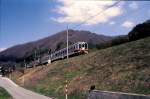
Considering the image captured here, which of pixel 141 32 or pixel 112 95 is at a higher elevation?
pixel 141 32

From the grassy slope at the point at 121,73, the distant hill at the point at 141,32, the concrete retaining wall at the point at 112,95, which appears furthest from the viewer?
the distant hill at the point at 141,32

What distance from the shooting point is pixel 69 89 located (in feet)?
141

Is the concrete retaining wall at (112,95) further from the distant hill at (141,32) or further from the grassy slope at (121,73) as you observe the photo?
the distant hill at (141,32)

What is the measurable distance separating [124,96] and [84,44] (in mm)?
55571

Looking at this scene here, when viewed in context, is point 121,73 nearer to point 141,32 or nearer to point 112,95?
point 112,95

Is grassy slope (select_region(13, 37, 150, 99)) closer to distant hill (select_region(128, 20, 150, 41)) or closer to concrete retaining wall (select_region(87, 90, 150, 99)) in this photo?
concrete retaining wall (select_region(87, 90, 150, 99))

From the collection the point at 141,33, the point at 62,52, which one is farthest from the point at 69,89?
the point at 62,52

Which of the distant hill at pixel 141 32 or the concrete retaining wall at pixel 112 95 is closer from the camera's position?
the concrete retaining wall at pixel 112 95

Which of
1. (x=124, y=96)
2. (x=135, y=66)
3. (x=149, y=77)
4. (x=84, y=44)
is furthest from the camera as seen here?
(x=84, y=44)

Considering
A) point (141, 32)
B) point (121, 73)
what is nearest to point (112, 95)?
point (121, 73)

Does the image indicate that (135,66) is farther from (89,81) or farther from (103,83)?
(89,81)

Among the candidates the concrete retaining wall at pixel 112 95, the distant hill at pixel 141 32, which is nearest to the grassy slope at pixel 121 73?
the concrete retaining wall at pixel 112 95

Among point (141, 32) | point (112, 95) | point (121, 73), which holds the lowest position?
point (112, 95)

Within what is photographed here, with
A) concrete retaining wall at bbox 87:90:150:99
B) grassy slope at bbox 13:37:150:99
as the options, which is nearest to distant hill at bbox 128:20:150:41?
grassy slope at bbox 13:37:150:99
